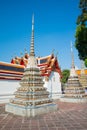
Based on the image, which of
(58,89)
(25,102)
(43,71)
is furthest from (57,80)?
(25,102)

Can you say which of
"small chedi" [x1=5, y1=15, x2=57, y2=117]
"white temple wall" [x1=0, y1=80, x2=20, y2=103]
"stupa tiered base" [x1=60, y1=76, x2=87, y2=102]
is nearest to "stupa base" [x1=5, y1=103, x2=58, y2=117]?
"small chedi" [x1=5, y1=15, x2=57, y2=117]

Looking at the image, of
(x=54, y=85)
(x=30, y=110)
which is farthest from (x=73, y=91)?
(x=30, y=110)

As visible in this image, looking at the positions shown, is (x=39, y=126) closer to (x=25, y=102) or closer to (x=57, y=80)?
(x=25, y=102)

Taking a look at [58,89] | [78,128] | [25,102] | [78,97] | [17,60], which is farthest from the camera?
[17,60]

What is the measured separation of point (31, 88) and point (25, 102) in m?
1.16

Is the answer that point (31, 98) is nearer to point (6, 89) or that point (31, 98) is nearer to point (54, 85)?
point (6, 89)

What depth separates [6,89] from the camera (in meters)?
17.6

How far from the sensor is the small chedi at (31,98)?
32.9ft

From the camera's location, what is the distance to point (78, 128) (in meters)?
6.86

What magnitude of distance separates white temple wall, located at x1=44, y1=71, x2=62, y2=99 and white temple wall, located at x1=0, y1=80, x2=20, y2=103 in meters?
5.38

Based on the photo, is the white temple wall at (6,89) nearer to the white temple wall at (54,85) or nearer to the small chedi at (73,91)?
the white temple wall at (54,85)

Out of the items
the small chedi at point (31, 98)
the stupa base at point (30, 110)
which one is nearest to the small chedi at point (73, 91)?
the small chedi at point (31, 98)

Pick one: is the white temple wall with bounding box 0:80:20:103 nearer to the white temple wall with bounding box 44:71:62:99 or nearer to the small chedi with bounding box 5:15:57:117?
the white temple wall with bounding box 44:71:62:99

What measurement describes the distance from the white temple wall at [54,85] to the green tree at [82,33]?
917 cm
